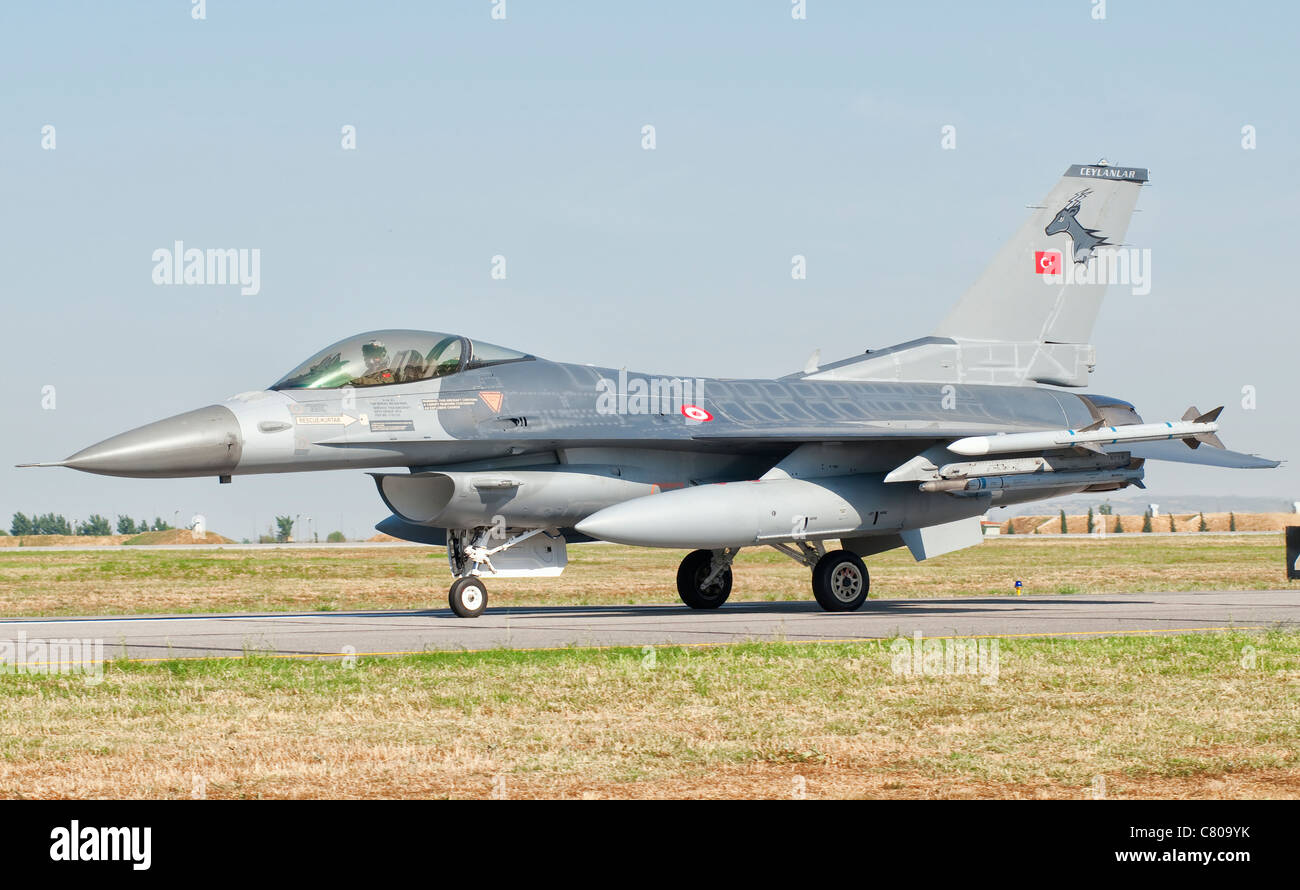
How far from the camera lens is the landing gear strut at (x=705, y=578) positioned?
19719mm

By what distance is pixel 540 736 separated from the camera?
8.07 meters

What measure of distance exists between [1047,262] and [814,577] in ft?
20.8

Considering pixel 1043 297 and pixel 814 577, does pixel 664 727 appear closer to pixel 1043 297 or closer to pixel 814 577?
pixel 814 577

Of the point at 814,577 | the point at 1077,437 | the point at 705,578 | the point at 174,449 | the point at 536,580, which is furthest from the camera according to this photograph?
the point at 536,580

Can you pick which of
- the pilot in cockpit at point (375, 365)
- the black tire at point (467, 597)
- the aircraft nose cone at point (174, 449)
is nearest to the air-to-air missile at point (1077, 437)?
the black tire at point (467, 597)

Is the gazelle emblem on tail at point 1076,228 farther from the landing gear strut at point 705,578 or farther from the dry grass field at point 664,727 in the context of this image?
the dry grass field at point 664,727

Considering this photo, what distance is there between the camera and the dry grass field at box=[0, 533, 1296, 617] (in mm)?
26480

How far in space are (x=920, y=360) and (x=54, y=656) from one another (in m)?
12.6

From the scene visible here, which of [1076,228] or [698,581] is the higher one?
[1076,228]

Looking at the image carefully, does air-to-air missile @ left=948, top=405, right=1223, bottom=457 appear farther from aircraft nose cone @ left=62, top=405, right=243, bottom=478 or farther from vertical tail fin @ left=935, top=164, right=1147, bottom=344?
aircraft nose cone @ left=62, top=405, right=243, bottom=478

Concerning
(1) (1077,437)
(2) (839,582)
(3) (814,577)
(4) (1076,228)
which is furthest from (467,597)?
(4) (1076,228)

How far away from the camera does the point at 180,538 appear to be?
76.0 metres

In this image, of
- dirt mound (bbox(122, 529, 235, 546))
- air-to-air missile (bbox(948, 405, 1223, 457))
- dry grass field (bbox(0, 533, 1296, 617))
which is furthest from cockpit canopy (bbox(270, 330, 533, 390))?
dirt mound (bbox(122, 529, 235, 546))
